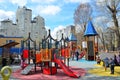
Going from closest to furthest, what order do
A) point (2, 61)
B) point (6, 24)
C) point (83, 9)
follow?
1. point (2, 61)
2. point (83, 9)
3. point (6, 24)

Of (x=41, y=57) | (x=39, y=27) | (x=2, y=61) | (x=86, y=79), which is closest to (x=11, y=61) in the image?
(x=2, y=61)

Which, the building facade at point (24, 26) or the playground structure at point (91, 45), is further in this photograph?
the building facade at point (24, 26)

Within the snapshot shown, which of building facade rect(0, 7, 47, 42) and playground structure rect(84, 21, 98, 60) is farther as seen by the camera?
building facade rect(0, 7, 47, 42)

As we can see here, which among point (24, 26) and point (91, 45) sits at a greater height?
point (24, 26)

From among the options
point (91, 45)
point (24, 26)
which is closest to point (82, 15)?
point (91, 45)

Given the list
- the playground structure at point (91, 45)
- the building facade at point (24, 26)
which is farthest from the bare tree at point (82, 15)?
the building facade at point (24, 26)

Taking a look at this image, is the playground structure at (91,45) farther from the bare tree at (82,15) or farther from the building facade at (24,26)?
the building facade at (24,26)

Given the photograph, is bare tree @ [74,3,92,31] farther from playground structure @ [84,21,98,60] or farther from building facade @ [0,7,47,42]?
building facade @ [0,7,47,42]

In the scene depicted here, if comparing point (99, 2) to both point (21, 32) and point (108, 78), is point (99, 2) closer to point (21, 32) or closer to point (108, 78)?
point (108, 78)

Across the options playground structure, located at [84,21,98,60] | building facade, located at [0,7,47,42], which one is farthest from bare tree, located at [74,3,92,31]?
building facade, located at [0,7,47,42]

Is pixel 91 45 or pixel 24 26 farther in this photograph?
pixel 24 26

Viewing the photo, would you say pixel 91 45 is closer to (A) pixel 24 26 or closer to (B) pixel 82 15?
(B) pixel 82 15

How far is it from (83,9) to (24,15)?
196 ft

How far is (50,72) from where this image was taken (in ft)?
64.1
